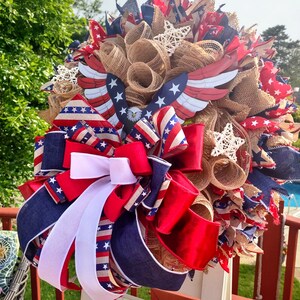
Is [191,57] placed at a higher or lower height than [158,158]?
higher

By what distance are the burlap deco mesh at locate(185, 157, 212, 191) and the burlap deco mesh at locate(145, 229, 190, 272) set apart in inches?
4.2

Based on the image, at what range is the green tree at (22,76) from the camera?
2.22m

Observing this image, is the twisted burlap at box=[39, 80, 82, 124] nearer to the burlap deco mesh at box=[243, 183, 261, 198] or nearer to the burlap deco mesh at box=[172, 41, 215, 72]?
the burlap deco mesh at box=[172, 41, 215, 72]

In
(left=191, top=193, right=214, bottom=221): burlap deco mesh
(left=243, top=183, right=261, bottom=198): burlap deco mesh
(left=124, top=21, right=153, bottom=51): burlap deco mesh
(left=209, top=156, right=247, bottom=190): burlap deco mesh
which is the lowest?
(left=191, top=193, right=214, bottom=221): burlap deco mesh

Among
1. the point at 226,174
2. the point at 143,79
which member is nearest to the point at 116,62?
the point at 143,79

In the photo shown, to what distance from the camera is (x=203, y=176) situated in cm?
61

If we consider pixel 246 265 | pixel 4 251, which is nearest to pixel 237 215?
pixel 4 251

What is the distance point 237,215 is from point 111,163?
0.26 m

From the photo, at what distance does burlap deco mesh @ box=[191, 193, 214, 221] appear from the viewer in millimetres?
573

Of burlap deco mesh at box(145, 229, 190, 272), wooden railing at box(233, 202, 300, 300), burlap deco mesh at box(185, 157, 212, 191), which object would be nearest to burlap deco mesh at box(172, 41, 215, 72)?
burlap deco mesh at box(185, 157, 212, 191)

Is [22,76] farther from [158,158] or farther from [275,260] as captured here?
[158,158]

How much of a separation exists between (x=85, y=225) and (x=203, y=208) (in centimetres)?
19

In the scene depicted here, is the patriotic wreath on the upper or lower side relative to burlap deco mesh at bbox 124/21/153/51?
lower

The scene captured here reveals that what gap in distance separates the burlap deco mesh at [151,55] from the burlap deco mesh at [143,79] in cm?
2
